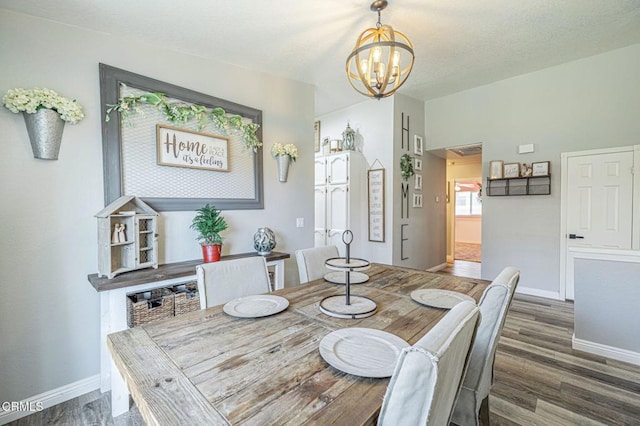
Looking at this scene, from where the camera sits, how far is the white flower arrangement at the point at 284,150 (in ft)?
10.7

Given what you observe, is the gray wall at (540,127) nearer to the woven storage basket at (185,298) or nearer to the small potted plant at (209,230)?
Answer: the small potted plant at (209,230)

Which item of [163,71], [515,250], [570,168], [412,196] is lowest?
[515,250]

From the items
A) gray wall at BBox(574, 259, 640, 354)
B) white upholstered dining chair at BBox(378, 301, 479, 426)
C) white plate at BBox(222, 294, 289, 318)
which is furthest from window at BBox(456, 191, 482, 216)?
white upholstered dining chair at BBox(378, 301, 479, 426)

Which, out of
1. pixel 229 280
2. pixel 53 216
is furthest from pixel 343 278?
pixel 53 216

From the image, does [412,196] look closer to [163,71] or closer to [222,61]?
[222,61]

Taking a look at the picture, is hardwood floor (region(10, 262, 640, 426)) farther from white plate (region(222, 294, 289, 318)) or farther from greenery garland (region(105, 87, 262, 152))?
greenery garland (region(105, 87, 262, 152))

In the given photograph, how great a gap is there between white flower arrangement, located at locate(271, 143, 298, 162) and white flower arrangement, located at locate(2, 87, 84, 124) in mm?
1743

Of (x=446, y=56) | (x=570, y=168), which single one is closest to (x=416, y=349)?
(x=446, y=56)

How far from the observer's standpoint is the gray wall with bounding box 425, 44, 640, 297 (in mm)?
3400

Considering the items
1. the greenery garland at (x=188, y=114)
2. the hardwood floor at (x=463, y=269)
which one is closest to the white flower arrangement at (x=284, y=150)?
the greenery garland at (x=188, y=114)

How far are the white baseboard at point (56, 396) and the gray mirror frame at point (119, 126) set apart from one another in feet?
4.47

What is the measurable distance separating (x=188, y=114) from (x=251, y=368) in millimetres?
2401

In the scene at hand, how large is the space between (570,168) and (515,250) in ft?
4.23

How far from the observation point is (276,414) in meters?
0.74
